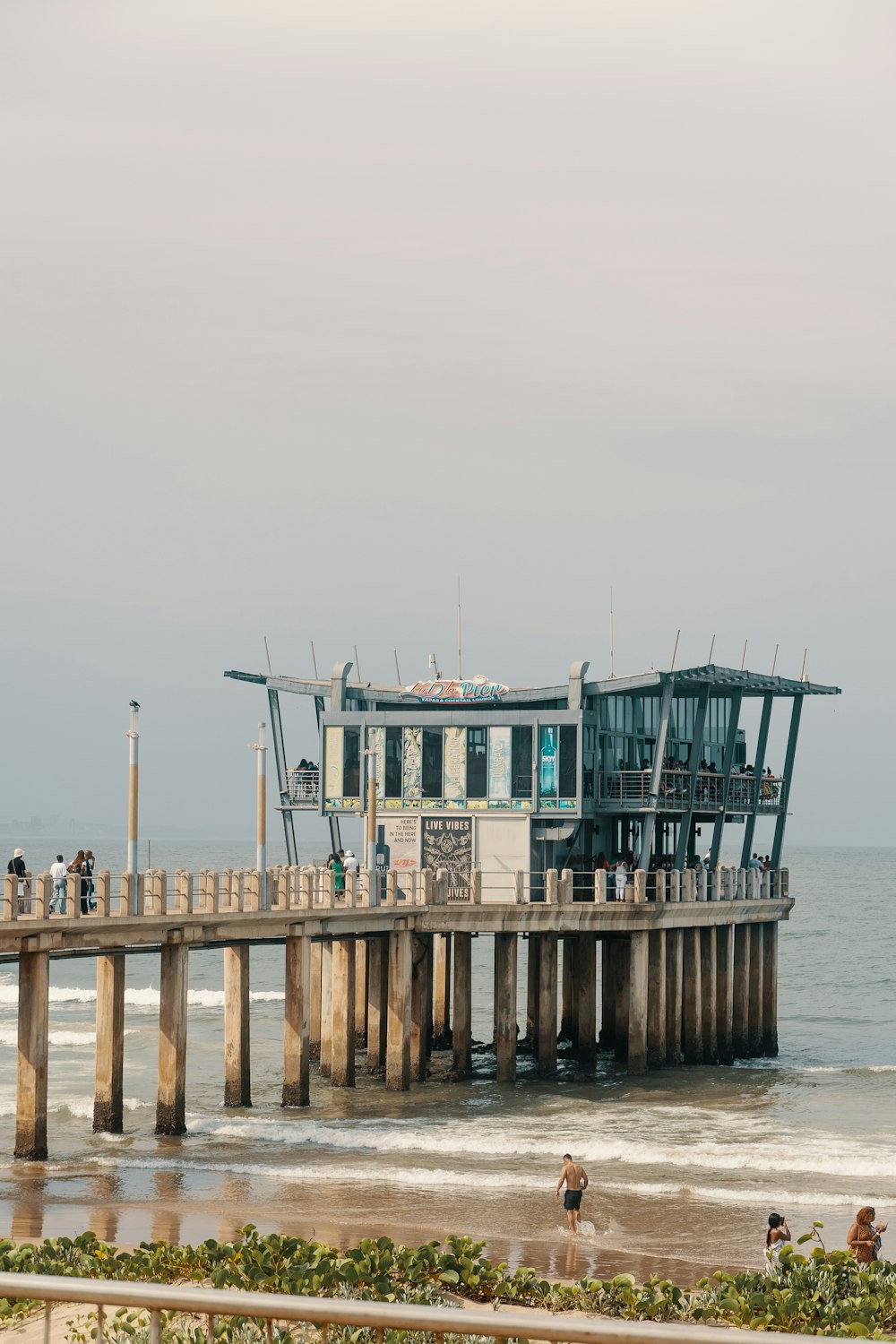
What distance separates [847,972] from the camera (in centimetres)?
9850

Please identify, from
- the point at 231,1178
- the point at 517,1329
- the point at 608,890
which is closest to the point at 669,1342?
the point at 517,1329

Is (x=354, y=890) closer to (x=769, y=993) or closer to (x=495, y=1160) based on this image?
(x=495, y=1160)

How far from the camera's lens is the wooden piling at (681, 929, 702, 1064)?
4694cm

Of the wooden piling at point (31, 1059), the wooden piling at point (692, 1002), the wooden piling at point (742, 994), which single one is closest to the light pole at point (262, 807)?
the wooden piling at point (31, 1059)

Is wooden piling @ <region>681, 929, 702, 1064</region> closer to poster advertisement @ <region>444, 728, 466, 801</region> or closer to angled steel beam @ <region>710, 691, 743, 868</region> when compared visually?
angled steel beam @ <region>710, 691, 743, 868</region>

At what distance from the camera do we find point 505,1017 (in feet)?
138

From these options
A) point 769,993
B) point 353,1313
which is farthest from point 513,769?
point 353,1313

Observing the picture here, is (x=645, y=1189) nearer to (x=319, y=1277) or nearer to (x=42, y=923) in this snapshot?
(x=42, y=923)

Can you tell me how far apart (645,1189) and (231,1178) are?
7.43 meters

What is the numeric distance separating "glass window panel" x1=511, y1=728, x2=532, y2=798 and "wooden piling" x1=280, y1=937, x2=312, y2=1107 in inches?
406

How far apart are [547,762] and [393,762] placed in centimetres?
433

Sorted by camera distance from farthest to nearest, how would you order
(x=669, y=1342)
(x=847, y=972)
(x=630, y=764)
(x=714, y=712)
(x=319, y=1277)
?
(x=847, y=972)
(x=714, y=712)
(x=630, y=764)
(x=319, y=1277)
(x=669, y=1342)

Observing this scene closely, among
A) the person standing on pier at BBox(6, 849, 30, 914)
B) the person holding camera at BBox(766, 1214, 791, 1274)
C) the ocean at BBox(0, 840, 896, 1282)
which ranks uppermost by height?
the person standing on pier at BBox(6, 849, 30, 914)

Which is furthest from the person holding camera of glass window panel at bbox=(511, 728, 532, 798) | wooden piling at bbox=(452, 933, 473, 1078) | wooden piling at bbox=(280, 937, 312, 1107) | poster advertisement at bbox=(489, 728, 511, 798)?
poster advertisement at bbox=(489, 728, 511, 798)
